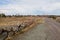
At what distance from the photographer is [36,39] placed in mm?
24062

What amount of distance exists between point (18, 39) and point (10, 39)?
58.9 inches

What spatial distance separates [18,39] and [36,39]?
1787 mm

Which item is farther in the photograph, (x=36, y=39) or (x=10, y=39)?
(x=36, y=39)

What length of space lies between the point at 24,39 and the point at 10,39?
6.20ft

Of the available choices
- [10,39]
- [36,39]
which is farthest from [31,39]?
[10,39]

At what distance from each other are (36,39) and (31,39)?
0.52m

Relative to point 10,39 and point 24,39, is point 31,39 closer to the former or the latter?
point 24,39

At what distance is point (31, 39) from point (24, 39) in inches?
27.3

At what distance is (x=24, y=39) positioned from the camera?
24.0m

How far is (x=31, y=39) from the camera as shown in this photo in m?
23.9

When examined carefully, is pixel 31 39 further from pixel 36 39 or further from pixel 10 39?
pixel 10 39

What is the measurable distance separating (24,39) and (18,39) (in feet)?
1.95
